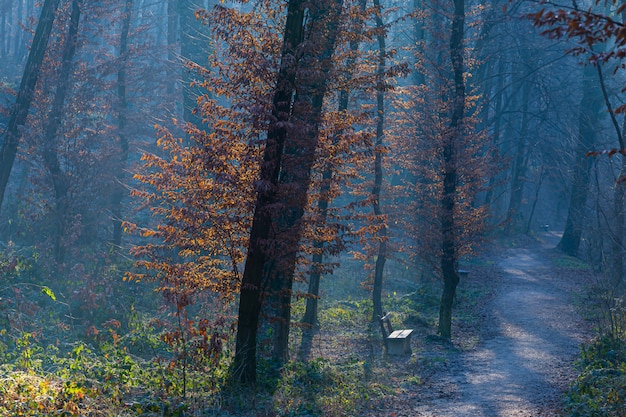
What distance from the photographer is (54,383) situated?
7238 millimetres

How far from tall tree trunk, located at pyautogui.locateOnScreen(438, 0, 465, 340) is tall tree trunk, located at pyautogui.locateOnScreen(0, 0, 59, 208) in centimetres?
1095

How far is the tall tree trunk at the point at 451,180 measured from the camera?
15773 mm

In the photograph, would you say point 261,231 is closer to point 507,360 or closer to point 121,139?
point 507,360

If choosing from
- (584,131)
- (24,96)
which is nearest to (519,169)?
(584,131)

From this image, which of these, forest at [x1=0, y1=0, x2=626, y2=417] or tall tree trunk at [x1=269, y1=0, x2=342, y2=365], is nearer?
forest at [x1=0, y1=0, x2=626, y2=417]

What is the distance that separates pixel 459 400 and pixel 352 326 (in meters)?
7.88

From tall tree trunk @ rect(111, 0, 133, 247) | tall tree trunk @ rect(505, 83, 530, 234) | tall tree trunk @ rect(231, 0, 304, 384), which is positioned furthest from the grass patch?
tall tree trunk @ rect(231, 0, 304, 384)

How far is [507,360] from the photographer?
43.4 ft

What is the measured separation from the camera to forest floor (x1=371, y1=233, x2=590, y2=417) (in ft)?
32.0

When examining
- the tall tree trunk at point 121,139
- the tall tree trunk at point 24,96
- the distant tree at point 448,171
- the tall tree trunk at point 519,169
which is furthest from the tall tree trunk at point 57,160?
the tall tree trunk at point 519,169

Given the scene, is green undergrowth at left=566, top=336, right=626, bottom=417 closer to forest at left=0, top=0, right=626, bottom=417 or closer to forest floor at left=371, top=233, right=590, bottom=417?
forest at left=0, top=0, right=626, bottom=417

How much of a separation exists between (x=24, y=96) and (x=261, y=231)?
1029 centimetres

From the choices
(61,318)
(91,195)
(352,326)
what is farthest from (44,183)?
(352,326)

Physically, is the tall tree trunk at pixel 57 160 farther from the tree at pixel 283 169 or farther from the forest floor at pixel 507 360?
the forest floor at pixel 507 360
